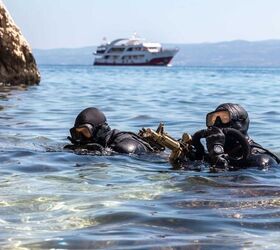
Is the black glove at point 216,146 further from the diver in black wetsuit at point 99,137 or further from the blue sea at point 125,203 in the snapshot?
the diver in black wetsuit at point 99,137

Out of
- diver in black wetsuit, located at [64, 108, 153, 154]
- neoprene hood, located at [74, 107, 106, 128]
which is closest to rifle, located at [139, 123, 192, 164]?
diver in black wetsuit, located at [64, 108, 153, 154]

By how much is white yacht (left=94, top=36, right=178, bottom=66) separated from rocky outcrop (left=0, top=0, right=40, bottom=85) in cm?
8835

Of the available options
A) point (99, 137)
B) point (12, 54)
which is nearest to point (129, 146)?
point (99, 137)

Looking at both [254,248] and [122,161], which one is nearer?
[254,248]

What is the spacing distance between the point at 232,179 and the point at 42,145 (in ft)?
13.4

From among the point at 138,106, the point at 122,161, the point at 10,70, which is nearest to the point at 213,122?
the point at 122,161

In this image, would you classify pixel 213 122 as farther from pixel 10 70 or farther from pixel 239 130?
pixel 10 70

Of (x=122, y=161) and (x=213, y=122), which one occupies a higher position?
(x=213, y=122)

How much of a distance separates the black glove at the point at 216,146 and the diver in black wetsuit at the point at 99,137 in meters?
1.60

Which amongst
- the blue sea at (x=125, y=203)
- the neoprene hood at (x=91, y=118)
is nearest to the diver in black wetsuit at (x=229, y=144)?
the blue sea at (x=125, y=203)

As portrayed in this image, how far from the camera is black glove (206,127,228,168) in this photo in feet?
22.2

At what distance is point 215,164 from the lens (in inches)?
271

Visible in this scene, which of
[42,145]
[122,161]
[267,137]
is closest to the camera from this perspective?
→ [122,161]

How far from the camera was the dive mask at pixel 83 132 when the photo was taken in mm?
8029
